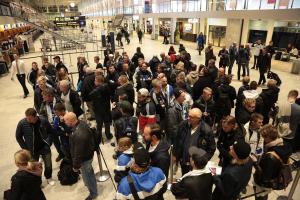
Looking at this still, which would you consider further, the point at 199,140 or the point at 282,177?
the point at 199,140

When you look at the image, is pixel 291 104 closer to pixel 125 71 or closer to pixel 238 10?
pixel 125 71

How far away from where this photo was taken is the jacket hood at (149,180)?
95.0 inches

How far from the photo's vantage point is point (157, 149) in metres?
3.07

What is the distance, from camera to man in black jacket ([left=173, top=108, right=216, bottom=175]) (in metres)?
3.46

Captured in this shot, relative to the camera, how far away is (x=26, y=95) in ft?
33.7

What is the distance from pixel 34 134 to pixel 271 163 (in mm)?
3953

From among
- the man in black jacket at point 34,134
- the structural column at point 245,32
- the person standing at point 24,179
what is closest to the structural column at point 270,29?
the structural column at point 245,32

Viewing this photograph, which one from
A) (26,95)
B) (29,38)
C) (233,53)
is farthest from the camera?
(29,38)

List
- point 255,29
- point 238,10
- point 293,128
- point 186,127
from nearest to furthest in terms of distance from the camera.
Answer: point 186,127 < point 293,128 < point 238,10 < point 255,29

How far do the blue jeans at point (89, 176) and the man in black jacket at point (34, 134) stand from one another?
110cm

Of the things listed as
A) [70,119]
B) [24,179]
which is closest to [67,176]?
[70,119]

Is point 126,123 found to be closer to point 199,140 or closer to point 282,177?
point 199,140

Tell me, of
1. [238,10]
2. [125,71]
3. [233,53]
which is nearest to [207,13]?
[238,10]

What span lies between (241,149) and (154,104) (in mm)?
2521
